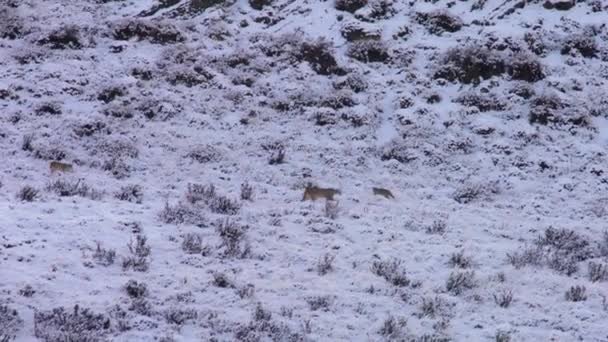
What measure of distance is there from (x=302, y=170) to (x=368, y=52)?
383 centimetres

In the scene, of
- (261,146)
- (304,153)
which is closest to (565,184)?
(304,153)

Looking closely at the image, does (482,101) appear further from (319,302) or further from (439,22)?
(319,302)

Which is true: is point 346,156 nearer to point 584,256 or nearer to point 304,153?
point 304,153

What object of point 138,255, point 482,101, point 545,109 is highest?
point 138,255

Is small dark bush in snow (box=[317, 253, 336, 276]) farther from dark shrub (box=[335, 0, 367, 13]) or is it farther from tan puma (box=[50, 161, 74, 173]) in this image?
dark shrub (box=[335, 0, 367, 13])

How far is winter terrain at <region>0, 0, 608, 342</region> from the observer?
A: 6.47 metres

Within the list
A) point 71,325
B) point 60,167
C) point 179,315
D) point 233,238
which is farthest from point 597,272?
point 60,167

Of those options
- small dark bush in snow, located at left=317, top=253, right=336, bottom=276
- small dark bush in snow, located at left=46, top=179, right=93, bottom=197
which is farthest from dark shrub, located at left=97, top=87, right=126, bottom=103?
small dark bush in snow, located at left=317, top=253, right=336, bottom=276

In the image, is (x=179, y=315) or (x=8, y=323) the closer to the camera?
(x=8, y=323)

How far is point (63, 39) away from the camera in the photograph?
13039 mm

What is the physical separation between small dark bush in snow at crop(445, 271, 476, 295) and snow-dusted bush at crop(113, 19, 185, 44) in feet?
26.5

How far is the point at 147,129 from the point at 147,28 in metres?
3.35

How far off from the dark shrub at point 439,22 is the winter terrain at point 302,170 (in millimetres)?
50

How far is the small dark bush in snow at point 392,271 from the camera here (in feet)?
23.5
